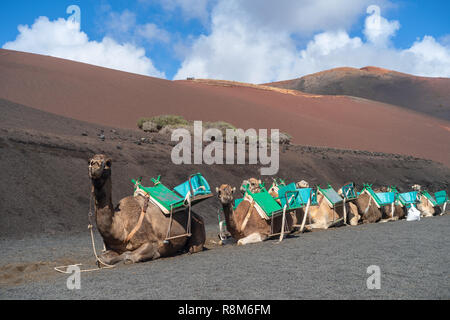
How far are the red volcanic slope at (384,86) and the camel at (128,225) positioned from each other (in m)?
104

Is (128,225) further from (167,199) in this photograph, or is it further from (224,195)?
(224,195)

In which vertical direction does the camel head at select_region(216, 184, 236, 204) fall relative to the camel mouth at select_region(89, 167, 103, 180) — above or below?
below

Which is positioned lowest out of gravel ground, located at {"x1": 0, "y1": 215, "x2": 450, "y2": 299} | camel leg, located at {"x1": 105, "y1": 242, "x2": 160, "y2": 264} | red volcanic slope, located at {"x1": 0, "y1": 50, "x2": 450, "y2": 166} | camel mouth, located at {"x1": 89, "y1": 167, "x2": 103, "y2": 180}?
gravel ground, located at {"x1": 0, "y1": 215, "x2": 450, "y2": 299}

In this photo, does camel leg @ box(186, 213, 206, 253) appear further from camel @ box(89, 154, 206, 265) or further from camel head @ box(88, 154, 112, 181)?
camel head @ box(88, 154, 112, 181)

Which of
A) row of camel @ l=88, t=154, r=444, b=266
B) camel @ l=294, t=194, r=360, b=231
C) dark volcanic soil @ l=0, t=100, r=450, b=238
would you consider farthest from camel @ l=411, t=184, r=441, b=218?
row of camel @ l=88, t=154, r=444, b=266

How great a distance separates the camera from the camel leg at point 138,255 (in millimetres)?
7730

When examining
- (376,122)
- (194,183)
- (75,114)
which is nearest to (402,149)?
(376,122)

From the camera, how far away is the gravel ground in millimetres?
5445

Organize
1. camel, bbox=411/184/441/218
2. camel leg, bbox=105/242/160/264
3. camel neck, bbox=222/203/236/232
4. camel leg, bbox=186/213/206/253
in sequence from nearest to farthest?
camel leg, bbox=105/242/160/264 < camel leg, bbox=186/213/206/253 < camel neck, bbox=222/203/236/232 < camel, bbox=411/184/441/218

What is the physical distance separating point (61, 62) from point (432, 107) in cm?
8277

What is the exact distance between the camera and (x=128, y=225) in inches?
309

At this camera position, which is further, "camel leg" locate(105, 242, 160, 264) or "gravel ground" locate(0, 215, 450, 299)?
"camel leg" locate(105, 242, 160, 264)

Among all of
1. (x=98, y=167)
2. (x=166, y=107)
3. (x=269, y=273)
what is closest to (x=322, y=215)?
(x=269, y=273)
